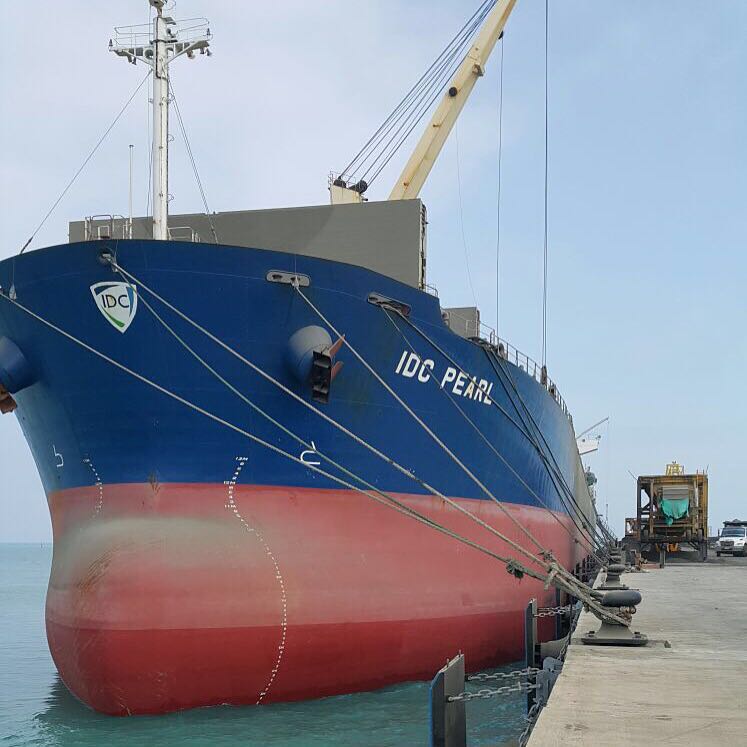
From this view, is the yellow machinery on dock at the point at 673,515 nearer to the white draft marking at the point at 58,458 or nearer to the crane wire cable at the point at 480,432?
the crane wire cable at the point at 480,432

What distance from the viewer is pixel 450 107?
18.5 metres

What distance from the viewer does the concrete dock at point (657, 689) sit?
468 centimetres

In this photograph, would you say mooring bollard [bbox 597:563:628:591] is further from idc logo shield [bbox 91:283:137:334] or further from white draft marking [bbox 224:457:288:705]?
idc logo shield [bbox 91:283:137:334]

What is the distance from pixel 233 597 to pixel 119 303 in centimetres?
347

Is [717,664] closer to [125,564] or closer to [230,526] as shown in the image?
[230,526]

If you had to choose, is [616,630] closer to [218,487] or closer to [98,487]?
[218,487]

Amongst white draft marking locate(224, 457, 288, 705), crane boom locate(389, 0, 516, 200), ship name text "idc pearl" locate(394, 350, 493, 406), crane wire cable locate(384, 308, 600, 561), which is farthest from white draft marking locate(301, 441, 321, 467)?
crane boom locate(389, 0, 516, 200)

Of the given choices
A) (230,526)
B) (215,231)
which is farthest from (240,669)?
(215,231)

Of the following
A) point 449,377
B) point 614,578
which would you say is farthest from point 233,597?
point 614,578

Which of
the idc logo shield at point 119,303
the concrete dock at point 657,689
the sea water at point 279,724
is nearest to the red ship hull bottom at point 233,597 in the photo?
the sea water at point 279,724

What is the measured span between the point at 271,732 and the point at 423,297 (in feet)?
18.4

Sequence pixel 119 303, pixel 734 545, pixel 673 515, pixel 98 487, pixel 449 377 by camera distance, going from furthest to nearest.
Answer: pixel 734 545, pixel 673 515, pixel 449 377, pixel 98 487, pixel 119 303

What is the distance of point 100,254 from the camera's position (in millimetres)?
9703

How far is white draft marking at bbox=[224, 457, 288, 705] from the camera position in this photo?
9.35 m
